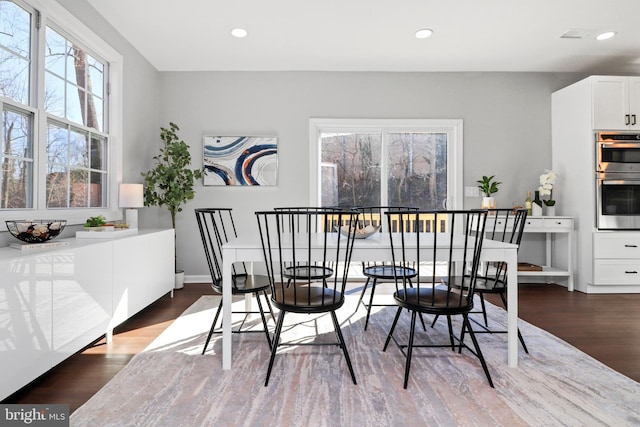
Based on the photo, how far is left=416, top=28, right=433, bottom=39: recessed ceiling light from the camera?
3385mm

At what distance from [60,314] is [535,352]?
2.76 m

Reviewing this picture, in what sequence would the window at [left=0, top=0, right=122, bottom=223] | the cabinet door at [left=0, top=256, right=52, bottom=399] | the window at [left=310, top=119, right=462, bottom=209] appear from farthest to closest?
the window at [left=310, top=119, right=462, bottom=209] < the window at [left=0, top=0, right=122, bottom=223] < the cabinet door at [left=0, top=256, right=52, bottom=399]

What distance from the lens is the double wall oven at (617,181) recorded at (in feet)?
12.4

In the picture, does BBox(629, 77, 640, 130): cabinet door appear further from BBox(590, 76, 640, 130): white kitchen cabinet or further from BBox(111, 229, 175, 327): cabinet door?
BBox(111, 229, 175, 327): cabinet door

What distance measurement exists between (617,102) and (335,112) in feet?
9.79

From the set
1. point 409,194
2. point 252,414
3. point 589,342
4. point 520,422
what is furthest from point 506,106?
point 252,414

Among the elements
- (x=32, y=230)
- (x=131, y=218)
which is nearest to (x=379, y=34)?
(x=131, y=218)

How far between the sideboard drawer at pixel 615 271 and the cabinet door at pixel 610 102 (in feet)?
4.61

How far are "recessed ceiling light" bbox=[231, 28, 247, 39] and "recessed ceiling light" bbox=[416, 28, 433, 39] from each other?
5.33 ft

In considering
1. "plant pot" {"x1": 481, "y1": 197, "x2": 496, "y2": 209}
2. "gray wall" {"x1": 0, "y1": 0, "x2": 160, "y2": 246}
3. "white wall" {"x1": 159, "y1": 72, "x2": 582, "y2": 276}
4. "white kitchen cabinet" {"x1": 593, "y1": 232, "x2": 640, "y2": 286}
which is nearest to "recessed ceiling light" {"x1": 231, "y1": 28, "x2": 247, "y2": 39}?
"white wall" {"x1": 159, "y1": 72, "x2": 582, "y2": 276}

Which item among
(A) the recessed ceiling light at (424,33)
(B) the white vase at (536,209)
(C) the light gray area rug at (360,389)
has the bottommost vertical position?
(C) the light gray area rug at (360,389)

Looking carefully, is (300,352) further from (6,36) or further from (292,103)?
(292,103)

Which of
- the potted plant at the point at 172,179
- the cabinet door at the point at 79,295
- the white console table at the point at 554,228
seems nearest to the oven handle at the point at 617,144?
the white console table at the point at 554,228

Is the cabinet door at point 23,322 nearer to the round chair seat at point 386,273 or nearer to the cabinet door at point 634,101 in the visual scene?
the round chair seat at point 386,273
